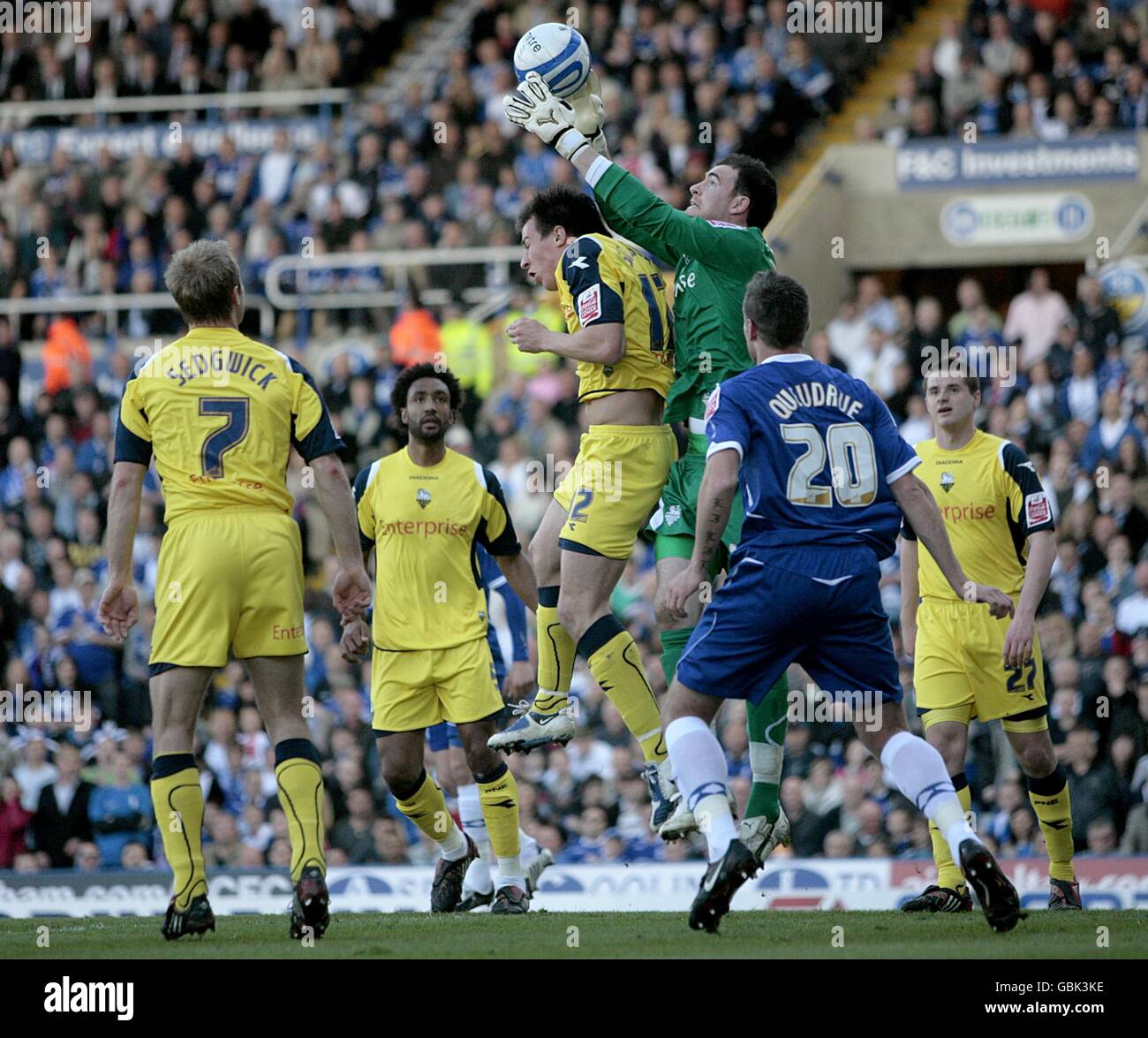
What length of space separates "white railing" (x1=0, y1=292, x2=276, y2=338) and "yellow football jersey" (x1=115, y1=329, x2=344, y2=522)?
12555mm

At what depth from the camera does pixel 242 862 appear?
14.9 meters

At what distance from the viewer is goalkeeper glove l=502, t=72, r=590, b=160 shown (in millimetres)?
8547

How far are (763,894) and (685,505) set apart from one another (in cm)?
529

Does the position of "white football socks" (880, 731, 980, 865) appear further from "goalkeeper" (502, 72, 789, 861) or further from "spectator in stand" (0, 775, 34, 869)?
"spectator in stand" (0, 775, 34, 869)

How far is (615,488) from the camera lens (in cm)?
869

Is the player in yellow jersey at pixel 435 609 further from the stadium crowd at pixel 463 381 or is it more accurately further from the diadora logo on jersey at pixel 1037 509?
the stadium crowd at pixel 463 381

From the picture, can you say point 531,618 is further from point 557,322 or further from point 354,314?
point 354,314

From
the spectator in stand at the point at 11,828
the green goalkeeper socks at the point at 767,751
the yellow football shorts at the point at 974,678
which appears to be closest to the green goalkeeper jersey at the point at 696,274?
the green goalkeeper socks at the point at 767,751

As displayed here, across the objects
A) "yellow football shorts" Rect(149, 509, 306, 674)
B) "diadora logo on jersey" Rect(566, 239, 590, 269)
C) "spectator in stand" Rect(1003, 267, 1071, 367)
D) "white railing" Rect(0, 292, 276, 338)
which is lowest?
"yellow football shorts" Rect(149, 509, 306, 674)

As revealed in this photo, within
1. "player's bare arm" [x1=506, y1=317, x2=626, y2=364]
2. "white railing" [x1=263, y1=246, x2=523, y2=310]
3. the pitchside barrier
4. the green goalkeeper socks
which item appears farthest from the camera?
"white railing" [x1=263, y1=246, x2=523, y2=310]

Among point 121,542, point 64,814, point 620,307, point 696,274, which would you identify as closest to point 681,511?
point 620,307

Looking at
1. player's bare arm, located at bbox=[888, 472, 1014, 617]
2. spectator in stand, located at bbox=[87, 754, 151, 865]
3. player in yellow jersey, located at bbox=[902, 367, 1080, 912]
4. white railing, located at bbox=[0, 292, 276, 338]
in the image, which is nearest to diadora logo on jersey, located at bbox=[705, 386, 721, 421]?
player's bare arm, located at bbox=[888, 472, 1014, 617]

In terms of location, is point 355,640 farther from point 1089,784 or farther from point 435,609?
point 1089,784

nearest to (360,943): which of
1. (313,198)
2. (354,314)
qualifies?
(354,314)
